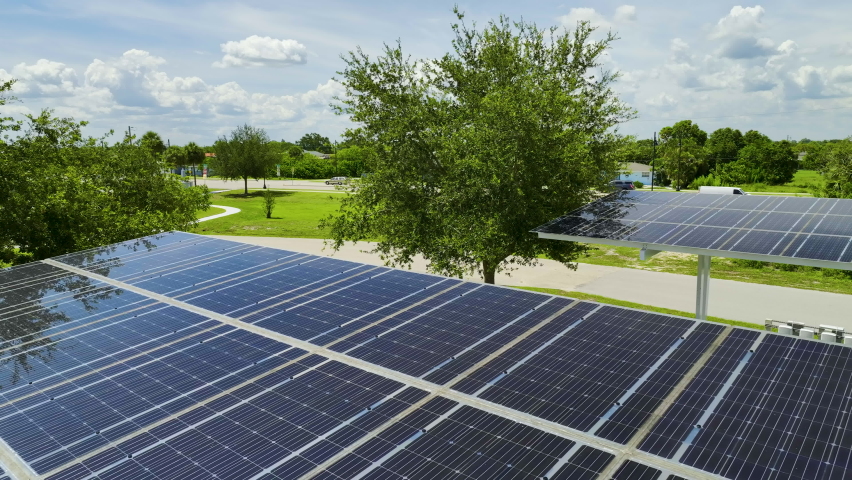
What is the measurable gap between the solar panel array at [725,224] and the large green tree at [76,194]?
19.2 m

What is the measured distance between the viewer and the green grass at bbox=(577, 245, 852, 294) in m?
28.2

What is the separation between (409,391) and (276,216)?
181ft

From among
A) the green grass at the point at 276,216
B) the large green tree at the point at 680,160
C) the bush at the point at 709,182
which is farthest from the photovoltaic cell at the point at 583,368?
the large green tree at the point at 680,160

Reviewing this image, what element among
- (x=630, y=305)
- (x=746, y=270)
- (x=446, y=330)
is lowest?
(x=630, y=305)

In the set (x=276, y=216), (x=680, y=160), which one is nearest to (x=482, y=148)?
(x=276, y=216)

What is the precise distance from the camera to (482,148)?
18.1 meters

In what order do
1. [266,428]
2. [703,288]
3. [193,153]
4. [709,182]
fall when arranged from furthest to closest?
[193,153]
[709,182]
[703,288]
[266,428]

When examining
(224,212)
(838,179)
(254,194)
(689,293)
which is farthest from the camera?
(254,194)

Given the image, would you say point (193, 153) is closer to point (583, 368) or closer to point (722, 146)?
point (722, 146)

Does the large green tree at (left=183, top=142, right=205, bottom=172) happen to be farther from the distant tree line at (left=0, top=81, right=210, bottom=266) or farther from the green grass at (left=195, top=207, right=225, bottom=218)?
the distant tree line at (left=0, top=81, right=210, bottom=266)

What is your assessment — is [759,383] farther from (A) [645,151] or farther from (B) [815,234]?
(A) [645,151]

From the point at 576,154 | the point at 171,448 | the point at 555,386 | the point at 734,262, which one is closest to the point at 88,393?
the point at 171,448

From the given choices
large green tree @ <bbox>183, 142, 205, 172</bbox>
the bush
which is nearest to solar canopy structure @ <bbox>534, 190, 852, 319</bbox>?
the bush

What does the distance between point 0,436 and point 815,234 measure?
55.4ft
